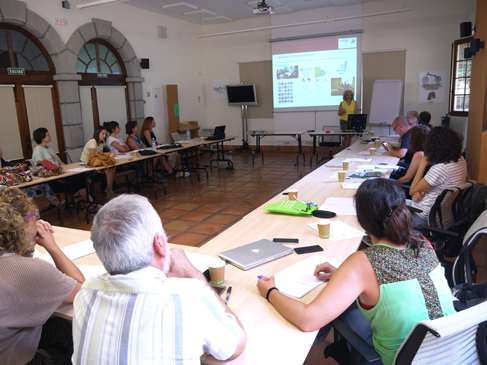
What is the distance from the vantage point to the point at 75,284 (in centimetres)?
143

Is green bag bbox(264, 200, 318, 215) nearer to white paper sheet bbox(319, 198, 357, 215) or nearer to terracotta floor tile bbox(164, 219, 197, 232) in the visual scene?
white paper sheet bbox(319, 198, 357, 215)

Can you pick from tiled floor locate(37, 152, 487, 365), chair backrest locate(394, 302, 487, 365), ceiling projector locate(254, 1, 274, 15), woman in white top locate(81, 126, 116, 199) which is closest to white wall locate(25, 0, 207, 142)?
woman in white top locate(81, 126, 116, 199)

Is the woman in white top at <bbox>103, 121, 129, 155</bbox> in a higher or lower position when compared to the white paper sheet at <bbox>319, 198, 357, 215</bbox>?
higher

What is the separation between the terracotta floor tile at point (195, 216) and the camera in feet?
15.6

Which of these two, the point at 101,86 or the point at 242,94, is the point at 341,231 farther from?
the point at 242,94

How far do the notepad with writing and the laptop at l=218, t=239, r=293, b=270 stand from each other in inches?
5.4

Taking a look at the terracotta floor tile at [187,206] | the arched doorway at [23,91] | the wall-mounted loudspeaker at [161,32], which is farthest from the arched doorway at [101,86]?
the terracotta floor tile at [187,206]

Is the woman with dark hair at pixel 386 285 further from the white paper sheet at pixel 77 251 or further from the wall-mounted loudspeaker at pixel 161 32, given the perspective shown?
the wall-mounted loudspeaker at pixel 161 32

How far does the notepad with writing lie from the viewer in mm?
1495

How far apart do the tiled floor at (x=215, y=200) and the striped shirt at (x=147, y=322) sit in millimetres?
1450

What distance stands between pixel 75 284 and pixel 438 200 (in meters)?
2.39

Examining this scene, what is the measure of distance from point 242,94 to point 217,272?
9363mm

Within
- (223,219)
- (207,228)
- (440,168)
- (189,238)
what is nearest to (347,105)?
(223,219)

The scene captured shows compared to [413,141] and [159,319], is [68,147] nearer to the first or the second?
[413,141]
